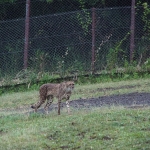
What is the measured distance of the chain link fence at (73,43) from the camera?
61.7 ft

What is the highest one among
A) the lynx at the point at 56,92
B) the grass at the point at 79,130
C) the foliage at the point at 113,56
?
the foliage at the point at 113,56

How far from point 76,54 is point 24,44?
65.0 inches

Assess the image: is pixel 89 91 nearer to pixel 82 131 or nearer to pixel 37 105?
pixel 37 105

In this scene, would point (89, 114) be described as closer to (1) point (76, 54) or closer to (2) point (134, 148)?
(2) point (134, 148)

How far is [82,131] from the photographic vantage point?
417 inches

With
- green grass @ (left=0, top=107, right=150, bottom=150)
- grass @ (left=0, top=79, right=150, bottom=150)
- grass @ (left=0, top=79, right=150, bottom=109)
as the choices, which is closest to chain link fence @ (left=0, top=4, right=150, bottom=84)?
grass @ (left=0, top=79, right=150, bottom=109)

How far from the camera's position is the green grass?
9805 mm

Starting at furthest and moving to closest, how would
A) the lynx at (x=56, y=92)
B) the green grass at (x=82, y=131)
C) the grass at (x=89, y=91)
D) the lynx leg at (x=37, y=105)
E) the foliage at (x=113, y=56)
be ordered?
the foliage at (x=113, y=56) < the grass at (x=89, y=91) < the lynx leg at (x=37, y=105) < the lynx at (x=56, y=92) < the green grass at (x=82, y=131)

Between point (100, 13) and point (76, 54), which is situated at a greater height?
point (100, 13)

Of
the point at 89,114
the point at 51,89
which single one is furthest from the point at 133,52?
the point at 89,114

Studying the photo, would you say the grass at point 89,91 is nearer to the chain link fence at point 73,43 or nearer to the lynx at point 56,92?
the chain link fence at point 73,43

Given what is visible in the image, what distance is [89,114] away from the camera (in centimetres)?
1202

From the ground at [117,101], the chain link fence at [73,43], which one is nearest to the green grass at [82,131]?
the ground at [117,101]

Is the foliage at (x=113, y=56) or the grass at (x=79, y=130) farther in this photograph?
the foliage at (x=113, y=56)
